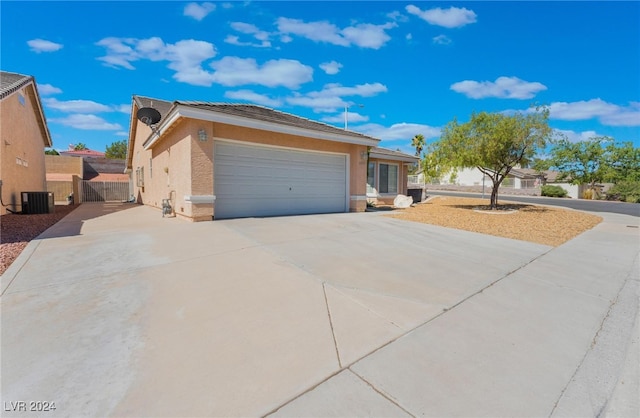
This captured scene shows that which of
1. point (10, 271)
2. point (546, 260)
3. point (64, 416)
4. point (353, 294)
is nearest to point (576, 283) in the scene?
point (546, 260)

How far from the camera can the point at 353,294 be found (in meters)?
3.54

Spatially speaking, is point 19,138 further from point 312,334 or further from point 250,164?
point 312,334

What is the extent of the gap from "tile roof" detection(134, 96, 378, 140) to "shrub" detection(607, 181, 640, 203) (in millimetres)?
32966

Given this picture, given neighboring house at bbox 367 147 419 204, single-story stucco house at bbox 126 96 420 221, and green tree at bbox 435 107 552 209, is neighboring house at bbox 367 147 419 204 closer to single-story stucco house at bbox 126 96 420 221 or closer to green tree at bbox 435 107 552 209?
green tree at bbox 435 107 552 209

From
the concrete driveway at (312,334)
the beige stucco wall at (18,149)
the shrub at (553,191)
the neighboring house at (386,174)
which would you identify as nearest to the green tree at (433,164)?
the neighboring house at (386,174)

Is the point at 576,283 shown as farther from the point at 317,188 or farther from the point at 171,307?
the point at 317,188

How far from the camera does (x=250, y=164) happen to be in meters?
10.0

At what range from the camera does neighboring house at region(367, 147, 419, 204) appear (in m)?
17.9

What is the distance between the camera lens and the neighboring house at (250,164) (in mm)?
8703

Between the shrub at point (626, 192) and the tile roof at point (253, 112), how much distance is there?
3297 cm

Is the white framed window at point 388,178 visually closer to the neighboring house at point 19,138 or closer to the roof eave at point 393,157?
the roof eave at point 393,157

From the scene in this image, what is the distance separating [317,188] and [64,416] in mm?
10537

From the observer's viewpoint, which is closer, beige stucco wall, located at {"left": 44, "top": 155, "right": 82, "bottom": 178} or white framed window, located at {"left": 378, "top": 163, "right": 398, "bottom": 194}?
white framed window, located at {"left": 378, "top": 163, "right": 398, "bottom": 194}

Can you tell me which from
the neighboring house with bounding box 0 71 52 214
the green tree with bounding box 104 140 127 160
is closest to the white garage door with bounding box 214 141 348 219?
the neighboring house with bounding box 0 71 52 214
